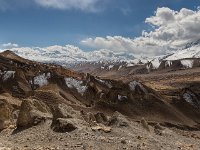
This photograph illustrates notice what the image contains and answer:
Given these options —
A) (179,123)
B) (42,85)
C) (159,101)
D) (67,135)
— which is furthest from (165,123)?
(67,135)

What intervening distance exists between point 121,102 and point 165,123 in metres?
8.96

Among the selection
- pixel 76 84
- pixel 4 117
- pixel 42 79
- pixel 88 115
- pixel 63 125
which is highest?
pixel 42 79

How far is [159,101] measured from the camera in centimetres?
7006

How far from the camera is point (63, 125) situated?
2316cm

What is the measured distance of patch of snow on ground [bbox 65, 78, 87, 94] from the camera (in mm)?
89188

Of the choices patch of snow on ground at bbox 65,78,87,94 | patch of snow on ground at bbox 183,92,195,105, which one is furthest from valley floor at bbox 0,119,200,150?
patch of snow on ground at bbox 65,78,87,94

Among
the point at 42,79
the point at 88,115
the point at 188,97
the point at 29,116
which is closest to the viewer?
the point at 29,116

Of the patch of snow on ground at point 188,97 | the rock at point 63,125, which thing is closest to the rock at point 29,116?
the rock at point 63,125

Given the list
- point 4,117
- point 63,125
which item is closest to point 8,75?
point 4,117

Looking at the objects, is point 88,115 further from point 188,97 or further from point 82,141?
Result: point 188,97

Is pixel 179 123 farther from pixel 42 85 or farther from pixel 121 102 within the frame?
pixel 42 85

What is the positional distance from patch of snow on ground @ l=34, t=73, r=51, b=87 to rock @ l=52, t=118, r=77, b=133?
68765mm

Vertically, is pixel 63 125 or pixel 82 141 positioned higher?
pixel 63 125

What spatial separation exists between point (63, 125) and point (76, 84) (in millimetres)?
68481
